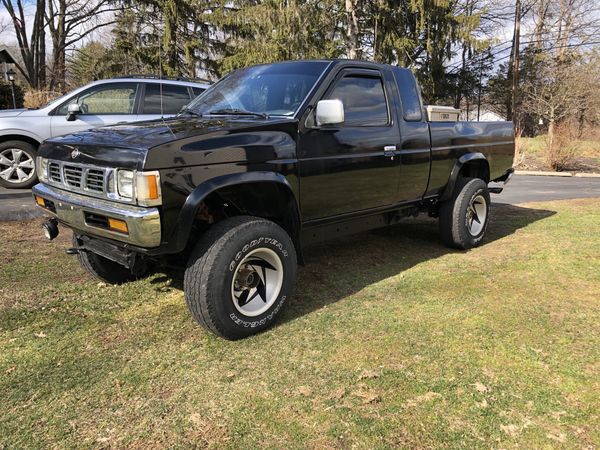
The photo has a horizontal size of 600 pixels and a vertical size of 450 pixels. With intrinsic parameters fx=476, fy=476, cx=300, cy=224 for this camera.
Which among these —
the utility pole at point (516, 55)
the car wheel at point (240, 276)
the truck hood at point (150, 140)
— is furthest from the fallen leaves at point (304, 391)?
the utility pole at point (516, 55)

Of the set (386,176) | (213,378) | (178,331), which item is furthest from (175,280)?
(386,176)

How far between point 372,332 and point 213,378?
1197 millimetres

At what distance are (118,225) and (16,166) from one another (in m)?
6.26

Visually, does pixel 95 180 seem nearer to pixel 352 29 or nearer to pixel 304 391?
pixel 304 391

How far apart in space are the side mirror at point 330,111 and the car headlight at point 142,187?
1.36m

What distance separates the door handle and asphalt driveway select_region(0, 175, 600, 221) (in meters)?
4.94

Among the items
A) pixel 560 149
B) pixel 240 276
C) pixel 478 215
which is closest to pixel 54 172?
pixel 240 276

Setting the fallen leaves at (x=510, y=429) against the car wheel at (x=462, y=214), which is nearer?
the fallen leaves at (x=510, y=429)

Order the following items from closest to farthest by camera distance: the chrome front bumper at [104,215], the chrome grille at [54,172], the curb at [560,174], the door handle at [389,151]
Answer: the chrome front bumper at [104,215]
the chrome grille at [54,172]
the door handle at [389,151]
the curb at [560,174]

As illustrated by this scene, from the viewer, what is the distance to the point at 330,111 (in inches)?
139

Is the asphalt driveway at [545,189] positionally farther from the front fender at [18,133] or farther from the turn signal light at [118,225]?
the front fender at [18,133]

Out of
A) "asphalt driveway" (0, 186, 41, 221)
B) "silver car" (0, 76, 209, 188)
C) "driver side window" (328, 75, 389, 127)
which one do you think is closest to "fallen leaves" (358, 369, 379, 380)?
"driver side window" (328, 75, 389, 127)

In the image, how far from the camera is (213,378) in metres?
2.85

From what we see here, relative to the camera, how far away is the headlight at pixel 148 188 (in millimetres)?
2793
